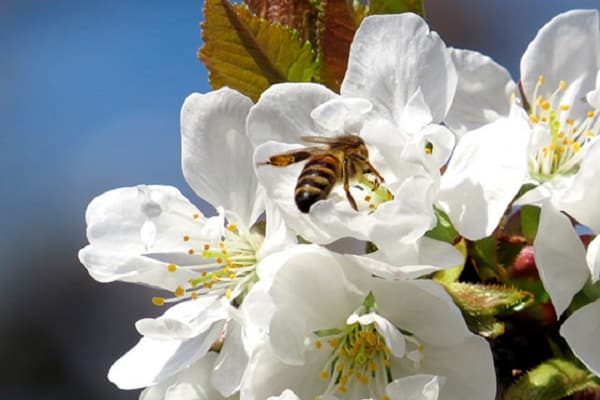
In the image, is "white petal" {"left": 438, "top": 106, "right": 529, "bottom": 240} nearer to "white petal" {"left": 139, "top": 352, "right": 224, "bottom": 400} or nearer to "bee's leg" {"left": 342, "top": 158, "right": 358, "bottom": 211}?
"bee's leg" {"left": 342, "top": 158, "right": 358, "bottom": 211}

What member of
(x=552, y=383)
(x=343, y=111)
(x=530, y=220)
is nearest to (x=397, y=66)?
(x=343, y=111)

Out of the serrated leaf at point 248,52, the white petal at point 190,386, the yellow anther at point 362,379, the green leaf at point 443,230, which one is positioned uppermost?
the serrated leaf at point 248,52

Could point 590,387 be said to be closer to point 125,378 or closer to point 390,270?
point 390,270

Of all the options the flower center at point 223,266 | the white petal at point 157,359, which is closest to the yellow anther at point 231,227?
the flower center at point 223,266

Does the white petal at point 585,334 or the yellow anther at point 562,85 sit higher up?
the yellow anther at point 562,85

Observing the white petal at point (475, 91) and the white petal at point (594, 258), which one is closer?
the white petal at point (594, 258)

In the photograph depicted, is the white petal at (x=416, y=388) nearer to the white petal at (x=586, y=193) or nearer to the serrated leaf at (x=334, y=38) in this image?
the white petal at (x=586, y=193)

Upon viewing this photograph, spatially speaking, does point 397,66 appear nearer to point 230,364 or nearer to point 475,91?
point 475,91

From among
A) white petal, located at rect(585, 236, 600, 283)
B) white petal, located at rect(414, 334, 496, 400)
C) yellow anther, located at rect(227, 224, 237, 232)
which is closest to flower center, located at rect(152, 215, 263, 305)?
yellow anther, located at rect(227, 224, 237, 232)
